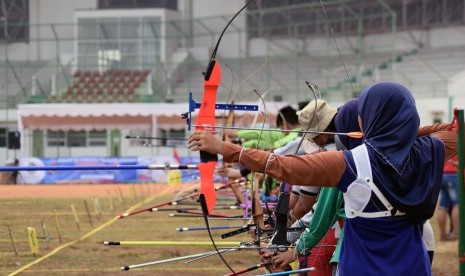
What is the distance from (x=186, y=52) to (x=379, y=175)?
42432 mm

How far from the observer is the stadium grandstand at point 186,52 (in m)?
40.5

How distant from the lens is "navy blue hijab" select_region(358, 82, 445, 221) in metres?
3.77

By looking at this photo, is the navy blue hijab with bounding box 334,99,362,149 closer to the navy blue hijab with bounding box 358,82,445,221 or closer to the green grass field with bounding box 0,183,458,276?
the navy blue hijab with bounding box 358,82,445,221

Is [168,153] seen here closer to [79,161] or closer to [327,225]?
[79,161]

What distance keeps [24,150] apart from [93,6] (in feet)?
47.7

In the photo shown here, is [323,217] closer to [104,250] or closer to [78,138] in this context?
[104,250]

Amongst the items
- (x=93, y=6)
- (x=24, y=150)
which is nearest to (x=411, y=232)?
(x=24, y=150)

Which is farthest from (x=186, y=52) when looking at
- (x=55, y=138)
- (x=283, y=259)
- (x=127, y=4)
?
(x=283, y=259)

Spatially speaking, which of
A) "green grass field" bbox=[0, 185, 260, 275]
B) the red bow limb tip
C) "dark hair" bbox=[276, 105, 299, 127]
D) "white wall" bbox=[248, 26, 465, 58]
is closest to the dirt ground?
"green grass field" bbox=[0, 185, 260, 275]

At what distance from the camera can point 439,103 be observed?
3362cm

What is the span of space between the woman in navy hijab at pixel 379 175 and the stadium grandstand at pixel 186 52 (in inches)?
1279

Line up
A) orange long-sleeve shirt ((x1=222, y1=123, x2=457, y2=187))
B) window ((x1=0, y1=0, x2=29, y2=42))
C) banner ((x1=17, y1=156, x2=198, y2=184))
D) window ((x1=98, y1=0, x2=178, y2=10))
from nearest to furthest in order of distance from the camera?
orange long-sleeve shirt ((x1=222, y1=123, x2=457, y2=187)) < banner ((x1=17, y1=156, x2=198, y2=184)) < window ((x1=0, y1=0, x2=29, y2=42)) < window ((x1=98, y1=0, x2=178, y2=10))

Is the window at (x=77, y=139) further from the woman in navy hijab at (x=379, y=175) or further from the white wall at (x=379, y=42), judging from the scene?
the woman in navy hijab at (x=379, y=175)

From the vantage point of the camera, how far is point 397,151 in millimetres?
3777
